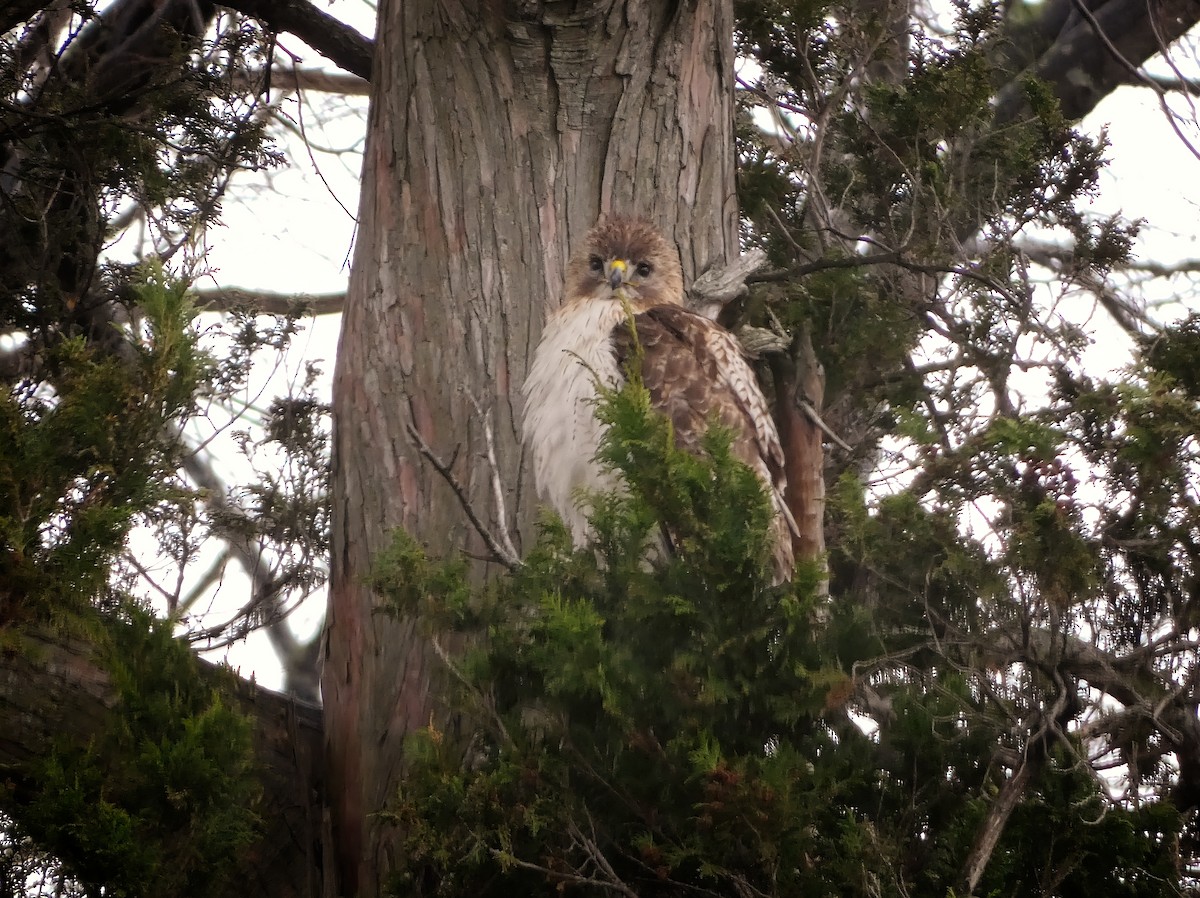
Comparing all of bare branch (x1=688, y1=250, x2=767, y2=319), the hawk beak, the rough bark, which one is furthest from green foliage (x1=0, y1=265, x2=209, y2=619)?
bare branch (x1=688, y1=250, x2=767, y2=319)

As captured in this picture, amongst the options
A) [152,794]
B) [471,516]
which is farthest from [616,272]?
[152,794]

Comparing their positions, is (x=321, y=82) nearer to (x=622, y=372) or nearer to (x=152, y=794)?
(x=622, y=372)

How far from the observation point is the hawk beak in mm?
4461

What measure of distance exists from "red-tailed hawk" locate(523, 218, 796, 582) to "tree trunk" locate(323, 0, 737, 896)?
9 cm

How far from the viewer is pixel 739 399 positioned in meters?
4.41

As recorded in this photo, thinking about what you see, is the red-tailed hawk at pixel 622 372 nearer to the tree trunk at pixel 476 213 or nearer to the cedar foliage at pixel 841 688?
the tree trunk at pixel 476 213

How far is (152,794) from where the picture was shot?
9.01ft

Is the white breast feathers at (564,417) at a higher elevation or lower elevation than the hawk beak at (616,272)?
lower

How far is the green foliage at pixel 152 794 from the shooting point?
2654 mm

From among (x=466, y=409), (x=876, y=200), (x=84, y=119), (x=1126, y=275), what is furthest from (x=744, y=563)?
(x=1126, y=275)

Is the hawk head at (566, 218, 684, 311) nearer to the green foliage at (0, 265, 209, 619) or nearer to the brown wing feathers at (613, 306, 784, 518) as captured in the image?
the brown wing feathers at (613, 306, 784, 518)

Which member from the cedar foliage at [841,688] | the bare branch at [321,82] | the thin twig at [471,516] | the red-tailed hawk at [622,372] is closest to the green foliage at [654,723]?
the cedar foliage at [841,688]

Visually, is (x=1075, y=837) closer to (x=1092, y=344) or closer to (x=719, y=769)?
(x=719, y=769)

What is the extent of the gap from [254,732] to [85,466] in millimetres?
910
